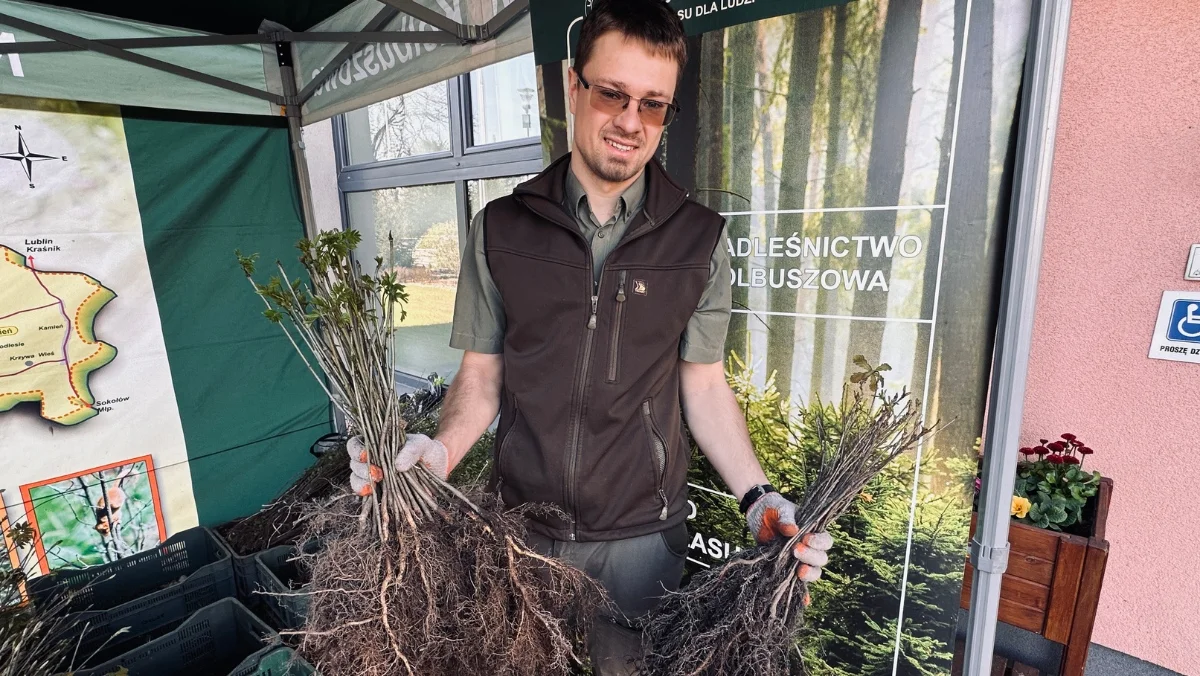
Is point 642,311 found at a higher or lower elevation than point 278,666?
higher

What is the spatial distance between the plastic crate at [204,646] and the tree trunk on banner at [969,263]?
1799 mm

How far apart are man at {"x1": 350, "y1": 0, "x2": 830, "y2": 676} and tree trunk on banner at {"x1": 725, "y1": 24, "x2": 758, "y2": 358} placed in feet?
0.91

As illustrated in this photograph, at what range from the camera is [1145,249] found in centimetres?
173

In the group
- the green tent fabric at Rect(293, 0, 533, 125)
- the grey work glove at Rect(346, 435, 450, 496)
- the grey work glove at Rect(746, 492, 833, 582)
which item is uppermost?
the green tent fabric at Rect(293, 0, 533, 125)

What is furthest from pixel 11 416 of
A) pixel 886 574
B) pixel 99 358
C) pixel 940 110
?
pixel 940 110

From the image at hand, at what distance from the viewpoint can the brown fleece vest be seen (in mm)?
1215

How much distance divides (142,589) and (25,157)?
5.94 feet

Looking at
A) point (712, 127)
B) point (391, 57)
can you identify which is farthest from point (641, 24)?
point (391, 57)

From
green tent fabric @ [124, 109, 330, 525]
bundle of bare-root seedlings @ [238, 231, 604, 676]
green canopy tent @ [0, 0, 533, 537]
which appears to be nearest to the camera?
bundle of bare-root seedlings @ [238, 231, 604, 676]

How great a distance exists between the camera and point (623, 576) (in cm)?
134

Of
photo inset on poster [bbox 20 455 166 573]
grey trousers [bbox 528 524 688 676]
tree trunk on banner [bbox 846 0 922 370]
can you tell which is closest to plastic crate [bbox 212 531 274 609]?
photo inset on poster [bbox 20 455 166 573]

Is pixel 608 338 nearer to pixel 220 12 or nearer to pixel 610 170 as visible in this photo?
pixel 610 170

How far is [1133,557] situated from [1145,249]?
1096 millimetres

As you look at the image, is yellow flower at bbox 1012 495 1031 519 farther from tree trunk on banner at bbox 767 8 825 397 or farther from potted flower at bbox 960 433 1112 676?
tree trunk on banner at bbox 767 8 825 397
